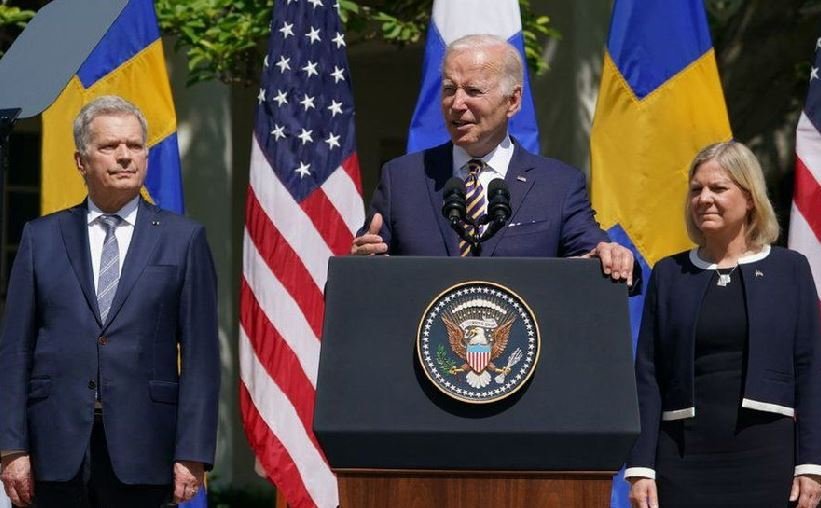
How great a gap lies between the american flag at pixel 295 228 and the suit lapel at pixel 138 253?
263 centimetres

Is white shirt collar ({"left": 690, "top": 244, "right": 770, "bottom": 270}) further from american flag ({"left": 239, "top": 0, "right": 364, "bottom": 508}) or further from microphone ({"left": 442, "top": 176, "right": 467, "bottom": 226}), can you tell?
american flag ({"left": 239, "top": 0, "right": 364, "bottom": 508})

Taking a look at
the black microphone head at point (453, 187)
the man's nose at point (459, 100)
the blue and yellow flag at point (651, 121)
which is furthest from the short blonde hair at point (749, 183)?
the blue and yellow flag at point (651, 121)

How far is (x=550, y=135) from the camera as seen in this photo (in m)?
10.5

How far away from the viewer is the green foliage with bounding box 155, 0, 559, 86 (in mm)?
8547

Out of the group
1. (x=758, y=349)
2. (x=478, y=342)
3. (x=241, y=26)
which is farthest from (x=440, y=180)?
(x=241, y=26)

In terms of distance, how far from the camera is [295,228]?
25.5ft

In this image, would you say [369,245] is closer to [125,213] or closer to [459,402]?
[459,402]

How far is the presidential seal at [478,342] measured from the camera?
3.88m

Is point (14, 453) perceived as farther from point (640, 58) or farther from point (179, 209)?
point (640, 58)

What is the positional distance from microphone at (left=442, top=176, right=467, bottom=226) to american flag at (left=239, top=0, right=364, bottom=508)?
3.55m

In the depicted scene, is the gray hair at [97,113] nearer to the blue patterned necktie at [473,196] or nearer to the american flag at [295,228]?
the blue patterned necktie at [473,196]

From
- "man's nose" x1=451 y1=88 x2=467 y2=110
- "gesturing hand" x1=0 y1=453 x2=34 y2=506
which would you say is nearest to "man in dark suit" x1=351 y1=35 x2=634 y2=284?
"man's nose" x1=451 y1=88 x2=467 y2=110

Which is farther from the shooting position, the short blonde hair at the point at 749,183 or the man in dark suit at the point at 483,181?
the short blonde hair at the point at 749,183

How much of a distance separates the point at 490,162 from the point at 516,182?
109 mm
